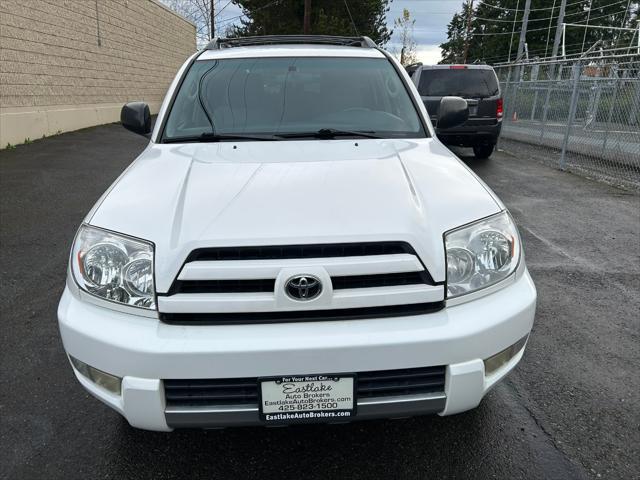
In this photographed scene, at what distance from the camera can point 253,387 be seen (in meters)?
1.71

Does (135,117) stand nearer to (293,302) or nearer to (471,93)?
(293,302)

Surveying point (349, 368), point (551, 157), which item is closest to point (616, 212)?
point (551, 157)

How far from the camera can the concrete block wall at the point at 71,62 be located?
948 cm

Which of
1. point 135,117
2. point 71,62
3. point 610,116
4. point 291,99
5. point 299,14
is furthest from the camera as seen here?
point 299,14

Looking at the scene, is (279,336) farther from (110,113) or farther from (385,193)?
(110,113)

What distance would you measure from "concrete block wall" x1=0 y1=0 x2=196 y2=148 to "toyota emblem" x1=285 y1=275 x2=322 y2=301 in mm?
9396

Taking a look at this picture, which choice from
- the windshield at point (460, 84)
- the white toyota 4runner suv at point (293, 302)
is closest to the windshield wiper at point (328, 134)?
the white toyota 4runner suv at point (293, 302)

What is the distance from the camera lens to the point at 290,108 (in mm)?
3012

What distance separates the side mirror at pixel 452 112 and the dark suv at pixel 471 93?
611cm

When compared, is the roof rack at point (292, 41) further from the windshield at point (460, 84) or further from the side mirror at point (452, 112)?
the windshield at point (460, 84)

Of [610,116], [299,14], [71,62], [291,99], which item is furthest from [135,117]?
[299,14]

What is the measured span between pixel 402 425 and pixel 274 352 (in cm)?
100

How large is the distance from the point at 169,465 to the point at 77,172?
7039mm

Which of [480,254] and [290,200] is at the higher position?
[290,200]
